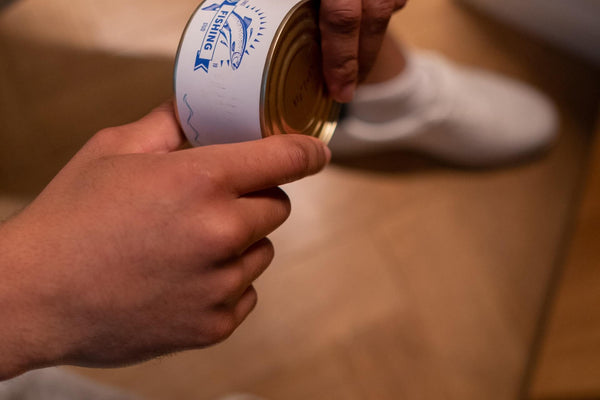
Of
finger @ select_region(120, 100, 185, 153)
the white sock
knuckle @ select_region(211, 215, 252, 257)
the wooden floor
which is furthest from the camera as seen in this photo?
the wooden floor

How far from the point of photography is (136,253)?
0.44 m

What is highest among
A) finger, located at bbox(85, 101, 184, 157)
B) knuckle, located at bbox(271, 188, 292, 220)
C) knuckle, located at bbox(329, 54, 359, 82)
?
knuckle, located at bbox(329, 54, 359, 82)

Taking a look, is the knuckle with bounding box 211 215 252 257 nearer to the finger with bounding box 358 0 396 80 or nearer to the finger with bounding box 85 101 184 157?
the finger with bounding box 85 101 184 157

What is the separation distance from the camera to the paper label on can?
49 centimetres

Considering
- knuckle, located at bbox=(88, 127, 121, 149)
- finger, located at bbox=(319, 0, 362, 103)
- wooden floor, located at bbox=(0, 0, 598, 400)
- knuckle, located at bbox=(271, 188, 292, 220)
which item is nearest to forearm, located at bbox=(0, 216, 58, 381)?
knuckle, located at bbox=(88, 127, 121, 149)

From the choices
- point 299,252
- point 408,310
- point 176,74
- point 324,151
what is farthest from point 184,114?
point 408,310

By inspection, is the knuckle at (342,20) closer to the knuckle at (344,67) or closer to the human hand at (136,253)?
the knuckle at (344,67)

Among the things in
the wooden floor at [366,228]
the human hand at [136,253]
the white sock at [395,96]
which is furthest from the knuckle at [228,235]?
the wooden floor at [366,228]

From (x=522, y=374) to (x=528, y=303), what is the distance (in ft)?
0.47

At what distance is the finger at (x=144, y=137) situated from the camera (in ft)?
1.73

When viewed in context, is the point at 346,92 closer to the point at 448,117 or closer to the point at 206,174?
the point at 206,174

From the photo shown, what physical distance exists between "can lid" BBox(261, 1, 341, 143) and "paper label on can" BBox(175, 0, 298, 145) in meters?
0.01

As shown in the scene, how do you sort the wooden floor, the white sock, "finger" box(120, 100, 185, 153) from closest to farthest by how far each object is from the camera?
"finger" box(120, 100, 185, 153)
the white sock
the wooden floor

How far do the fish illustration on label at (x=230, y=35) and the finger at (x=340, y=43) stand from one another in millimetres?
83
